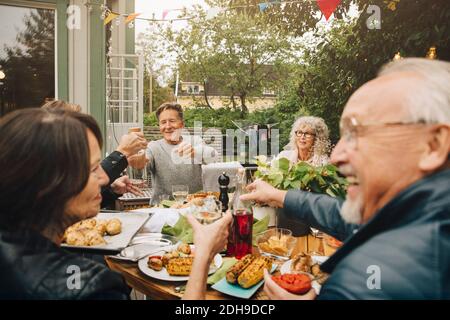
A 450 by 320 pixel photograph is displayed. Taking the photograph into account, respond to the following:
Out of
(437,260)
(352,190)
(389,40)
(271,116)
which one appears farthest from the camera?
(271,116)

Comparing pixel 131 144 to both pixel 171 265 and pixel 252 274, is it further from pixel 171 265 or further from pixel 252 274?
pixel 252 274

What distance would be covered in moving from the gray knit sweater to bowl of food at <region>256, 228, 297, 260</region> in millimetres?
2179

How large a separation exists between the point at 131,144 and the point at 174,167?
151 centimetres

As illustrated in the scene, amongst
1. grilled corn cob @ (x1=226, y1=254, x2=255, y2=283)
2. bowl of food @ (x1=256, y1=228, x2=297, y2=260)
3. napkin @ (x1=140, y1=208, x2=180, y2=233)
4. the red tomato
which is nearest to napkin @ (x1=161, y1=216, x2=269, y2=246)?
napkin @ (x1=140, y1=208, x2=180, y2=233)

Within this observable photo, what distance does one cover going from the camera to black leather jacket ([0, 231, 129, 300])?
2.95 ft

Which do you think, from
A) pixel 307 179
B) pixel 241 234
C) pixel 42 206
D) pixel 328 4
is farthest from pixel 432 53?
pixel 42 206

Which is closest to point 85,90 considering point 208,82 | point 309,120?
point 309,120

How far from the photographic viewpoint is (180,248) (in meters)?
1.57

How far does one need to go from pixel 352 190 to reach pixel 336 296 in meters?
0.37

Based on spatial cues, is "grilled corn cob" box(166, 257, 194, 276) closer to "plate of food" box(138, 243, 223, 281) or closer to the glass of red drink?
"plate of food" box(138, 243, 223, 281)

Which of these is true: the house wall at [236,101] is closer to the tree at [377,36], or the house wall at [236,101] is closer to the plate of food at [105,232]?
the tree at [377,36]

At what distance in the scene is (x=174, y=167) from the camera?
3775 millimetres

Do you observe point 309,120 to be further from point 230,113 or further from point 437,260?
point 230,113
